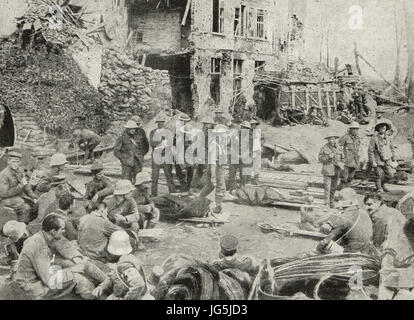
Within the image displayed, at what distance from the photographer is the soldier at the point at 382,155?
6312mm

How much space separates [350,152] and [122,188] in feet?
10.6

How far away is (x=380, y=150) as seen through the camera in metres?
6.35

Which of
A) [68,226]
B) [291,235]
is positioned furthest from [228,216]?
[68,226]

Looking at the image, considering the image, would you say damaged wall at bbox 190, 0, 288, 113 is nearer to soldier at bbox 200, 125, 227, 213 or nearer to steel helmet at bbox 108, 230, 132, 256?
soldier at bbox 200, 125, 227, 213

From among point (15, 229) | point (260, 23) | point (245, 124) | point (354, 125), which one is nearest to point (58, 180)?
point (15, 229)

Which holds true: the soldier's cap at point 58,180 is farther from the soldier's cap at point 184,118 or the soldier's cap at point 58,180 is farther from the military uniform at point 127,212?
the soldier's cap at point 184,118

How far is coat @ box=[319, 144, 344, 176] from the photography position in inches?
245

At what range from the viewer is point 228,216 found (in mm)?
6254

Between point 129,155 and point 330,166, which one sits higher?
point 129,155

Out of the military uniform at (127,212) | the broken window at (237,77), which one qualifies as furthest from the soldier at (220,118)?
the military uniform at (127,212)

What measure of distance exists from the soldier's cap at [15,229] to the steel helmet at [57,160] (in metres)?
0.91

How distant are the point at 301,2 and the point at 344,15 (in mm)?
647

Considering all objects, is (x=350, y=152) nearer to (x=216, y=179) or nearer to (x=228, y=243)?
(x=216, y=179)

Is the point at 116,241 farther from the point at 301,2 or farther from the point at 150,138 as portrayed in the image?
the point at 301,2
